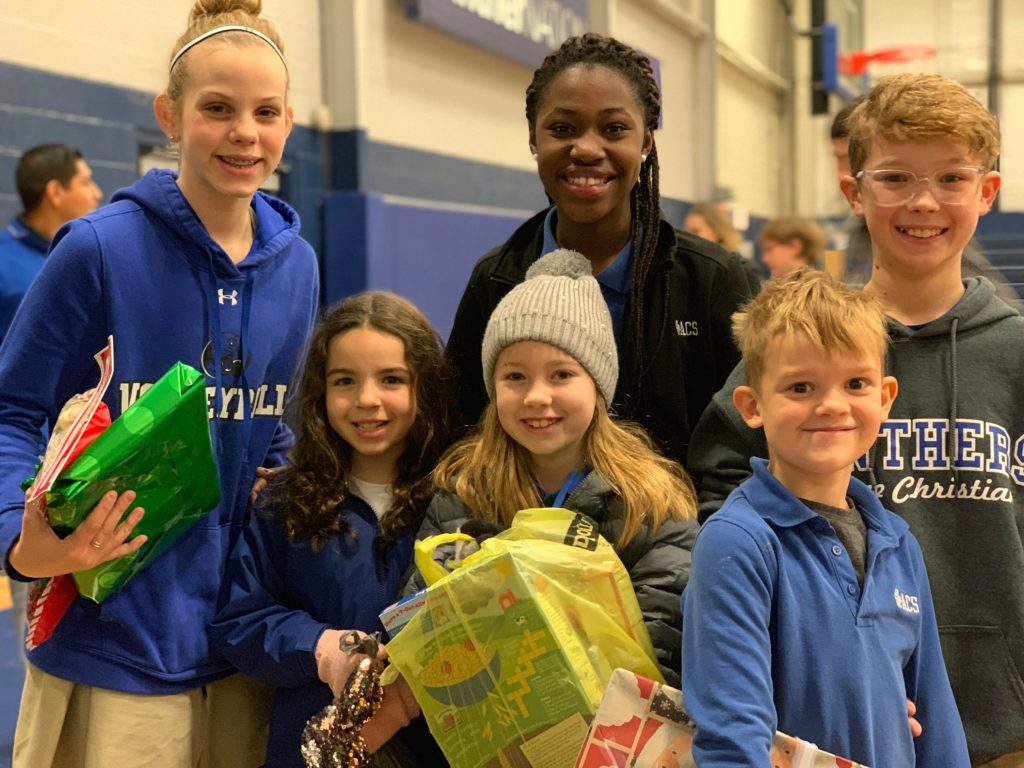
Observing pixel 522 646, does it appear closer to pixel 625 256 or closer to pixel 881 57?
pixel 625 256

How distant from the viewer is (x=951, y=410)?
2041 mm

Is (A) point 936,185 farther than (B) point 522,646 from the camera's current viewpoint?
Yes

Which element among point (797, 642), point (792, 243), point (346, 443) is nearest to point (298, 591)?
point (346, 443)

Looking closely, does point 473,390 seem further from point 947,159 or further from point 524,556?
point 947,159

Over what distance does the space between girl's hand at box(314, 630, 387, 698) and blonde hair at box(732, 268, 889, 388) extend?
0.85 meters

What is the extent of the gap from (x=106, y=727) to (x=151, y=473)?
1.71 feet

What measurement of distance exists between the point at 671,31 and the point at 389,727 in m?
12.2

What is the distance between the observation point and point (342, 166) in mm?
7582

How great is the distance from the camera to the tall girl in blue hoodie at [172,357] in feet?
7.13

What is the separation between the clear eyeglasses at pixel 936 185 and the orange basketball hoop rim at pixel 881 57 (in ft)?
51.6

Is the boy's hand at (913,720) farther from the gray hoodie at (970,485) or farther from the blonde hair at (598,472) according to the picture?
the blonde hair at (598,472)

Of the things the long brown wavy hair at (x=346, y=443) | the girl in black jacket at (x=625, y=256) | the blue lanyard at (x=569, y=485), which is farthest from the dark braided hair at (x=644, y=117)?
the long brown wavy hair at (x=346, y=443)

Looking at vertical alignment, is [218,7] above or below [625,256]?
above

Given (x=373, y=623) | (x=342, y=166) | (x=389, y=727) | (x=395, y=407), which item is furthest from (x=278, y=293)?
(x=342, y=166)
